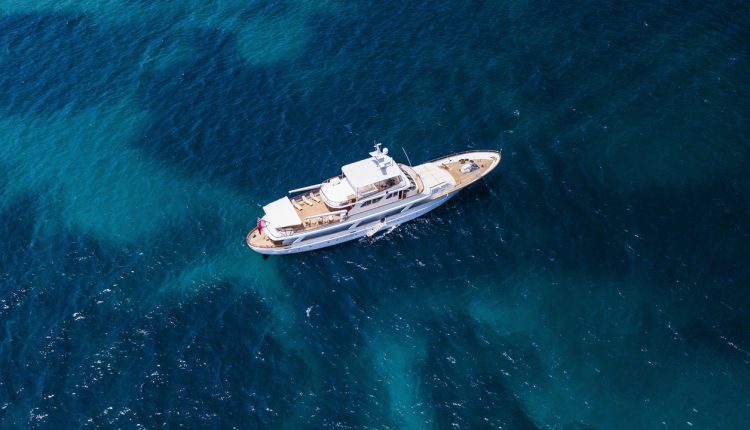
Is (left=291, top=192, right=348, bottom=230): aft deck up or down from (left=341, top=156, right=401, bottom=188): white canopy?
down

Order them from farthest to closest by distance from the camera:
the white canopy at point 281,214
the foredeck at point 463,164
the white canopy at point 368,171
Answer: the foredeck at point 463,164 < the white canopy at point 368,171 < the white canopy at point 281,214

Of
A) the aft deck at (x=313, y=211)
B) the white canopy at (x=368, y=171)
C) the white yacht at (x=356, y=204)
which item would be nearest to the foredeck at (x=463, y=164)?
the white yacht at (x=356, y=204)

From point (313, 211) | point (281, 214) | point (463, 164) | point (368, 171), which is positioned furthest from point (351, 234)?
point (463, 164)

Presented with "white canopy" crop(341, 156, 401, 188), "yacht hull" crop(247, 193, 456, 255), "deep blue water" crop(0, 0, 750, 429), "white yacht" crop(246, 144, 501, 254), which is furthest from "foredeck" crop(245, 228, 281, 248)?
"white canopy" crop(341, 156, 401, 188)

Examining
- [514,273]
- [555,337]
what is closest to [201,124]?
[514,273]

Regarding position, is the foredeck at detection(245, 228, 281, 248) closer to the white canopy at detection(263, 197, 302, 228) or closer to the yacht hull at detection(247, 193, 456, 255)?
the yacht hull at detection(247, 193, 456, 255)

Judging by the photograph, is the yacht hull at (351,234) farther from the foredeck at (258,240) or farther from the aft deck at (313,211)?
the aft deck at (313,211)

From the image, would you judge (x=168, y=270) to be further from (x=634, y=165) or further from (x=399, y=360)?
(x=634, y=165)
